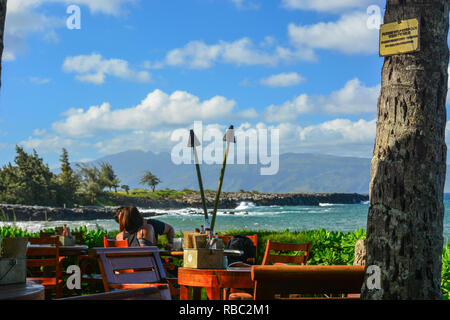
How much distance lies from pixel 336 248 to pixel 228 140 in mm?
2322

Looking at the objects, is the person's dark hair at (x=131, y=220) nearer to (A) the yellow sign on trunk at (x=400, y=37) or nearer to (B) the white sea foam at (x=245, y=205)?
(A) the yellow sign on trunk at (x=400, y=37)

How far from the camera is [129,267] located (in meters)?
4.05

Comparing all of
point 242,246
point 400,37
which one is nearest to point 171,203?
point 242,246

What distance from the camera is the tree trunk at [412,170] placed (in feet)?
10.0

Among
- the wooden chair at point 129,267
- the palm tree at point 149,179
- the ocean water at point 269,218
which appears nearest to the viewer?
the wooden chair at point 129,267

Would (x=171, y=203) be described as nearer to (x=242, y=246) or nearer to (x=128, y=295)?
(x=242, y=246)

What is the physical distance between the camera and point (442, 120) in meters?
3.17

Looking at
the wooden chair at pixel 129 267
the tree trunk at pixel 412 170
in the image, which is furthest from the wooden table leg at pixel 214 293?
the tree trunk at pixel 412 170

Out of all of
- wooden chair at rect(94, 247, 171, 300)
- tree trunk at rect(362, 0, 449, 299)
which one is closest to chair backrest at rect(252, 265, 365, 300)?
tree trunk at rect(362, 0, 449, 299)

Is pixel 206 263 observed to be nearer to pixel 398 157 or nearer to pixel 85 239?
pixel 398 157

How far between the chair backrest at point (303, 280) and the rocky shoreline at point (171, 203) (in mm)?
52679

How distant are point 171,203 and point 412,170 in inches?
4126

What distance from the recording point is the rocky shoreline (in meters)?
65.9
